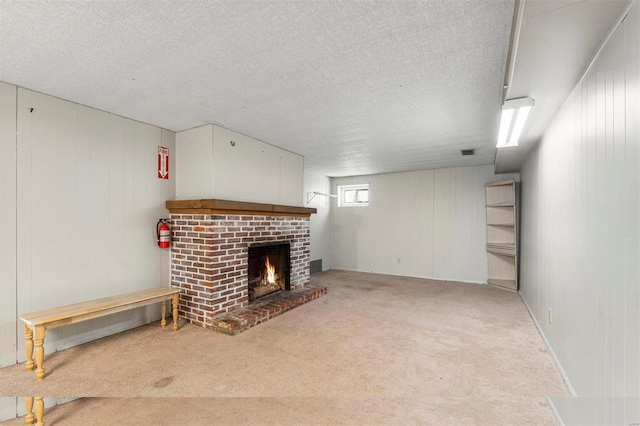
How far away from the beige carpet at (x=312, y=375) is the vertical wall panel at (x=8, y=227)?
11.7 inches

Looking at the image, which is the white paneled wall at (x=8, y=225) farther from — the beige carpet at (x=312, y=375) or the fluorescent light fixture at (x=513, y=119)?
the fluorescent light fixture at (x=513, y=119)

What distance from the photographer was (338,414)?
1994 millimetres

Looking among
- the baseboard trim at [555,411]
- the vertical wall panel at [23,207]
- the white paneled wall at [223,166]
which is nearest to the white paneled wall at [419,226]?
the white paneled wall at [223,166]

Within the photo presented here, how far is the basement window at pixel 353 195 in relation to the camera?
737cm

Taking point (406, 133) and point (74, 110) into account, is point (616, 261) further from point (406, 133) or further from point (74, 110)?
point (74, 110)

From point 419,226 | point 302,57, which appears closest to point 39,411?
point 302,57

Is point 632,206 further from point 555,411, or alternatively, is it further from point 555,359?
point 555,359

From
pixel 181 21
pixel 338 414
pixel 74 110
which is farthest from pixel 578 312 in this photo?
pixel 74 110

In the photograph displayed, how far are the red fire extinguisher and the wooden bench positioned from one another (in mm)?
559

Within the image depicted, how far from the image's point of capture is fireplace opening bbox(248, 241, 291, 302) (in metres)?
4.28

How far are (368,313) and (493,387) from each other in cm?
186

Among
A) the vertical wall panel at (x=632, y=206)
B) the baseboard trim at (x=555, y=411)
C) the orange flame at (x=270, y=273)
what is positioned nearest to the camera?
the vertical wall panel at (x=632, y=206)

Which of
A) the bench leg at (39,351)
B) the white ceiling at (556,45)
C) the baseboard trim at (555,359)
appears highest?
the white ceiling at (556,45)

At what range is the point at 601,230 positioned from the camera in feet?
5.48
